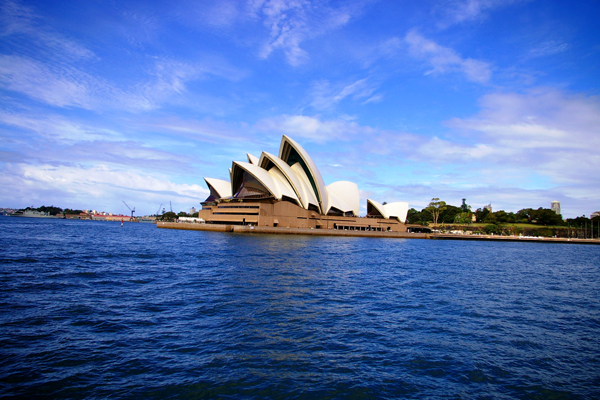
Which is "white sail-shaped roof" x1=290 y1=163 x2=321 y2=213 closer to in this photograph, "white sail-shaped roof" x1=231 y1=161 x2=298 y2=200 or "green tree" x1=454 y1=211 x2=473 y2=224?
"white sail-shaped roof" x1=231 y1=161 x2=298 y2=200

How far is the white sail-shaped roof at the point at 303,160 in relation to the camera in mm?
60250

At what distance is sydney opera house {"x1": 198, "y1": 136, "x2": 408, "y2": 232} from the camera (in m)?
59.3

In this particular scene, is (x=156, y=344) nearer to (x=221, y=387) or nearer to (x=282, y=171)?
(x=221, y=387)

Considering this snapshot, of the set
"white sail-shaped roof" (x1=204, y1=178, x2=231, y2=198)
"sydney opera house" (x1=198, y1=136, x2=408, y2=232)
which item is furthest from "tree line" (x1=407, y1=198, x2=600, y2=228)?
"white sail-shaped roof" (x1=204, y1=178, x2=231, y2=198)

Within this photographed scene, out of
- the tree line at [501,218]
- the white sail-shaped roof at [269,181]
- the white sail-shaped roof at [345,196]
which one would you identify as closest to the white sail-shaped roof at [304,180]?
the white sail-shaped roof at [269,181]

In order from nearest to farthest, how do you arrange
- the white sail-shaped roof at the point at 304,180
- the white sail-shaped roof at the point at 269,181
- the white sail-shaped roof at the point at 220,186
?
1. the white sail-shaped roof at the point at 269,181
2. the white sail-shaped roof at the point at 304,180
3. the white sail-shaped roof at the point at 220,186

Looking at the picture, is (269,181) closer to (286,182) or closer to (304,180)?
(286,182)

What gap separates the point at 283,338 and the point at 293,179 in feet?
174

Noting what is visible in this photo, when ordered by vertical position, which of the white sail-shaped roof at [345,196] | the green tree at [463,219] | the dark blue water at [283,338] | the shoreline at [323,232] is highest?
the white sail-shaped roof at [345,196]

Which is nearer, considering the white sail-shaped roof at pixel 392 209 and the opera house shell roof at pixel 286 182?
the opera house shell roof at pixel 286 182

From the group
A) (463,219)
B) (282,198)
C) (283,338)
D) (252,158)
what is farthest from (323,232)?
(463,219)

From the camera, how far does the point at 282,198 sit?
60594 millimetres

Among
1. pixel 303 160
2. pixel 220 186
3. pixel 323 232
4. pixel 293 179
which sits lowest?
pixel 323 232

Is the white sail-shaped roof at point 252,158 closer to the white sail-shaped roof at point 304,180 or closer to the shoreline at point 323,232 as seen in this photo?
the white sail-shaped roof at point 304,180
